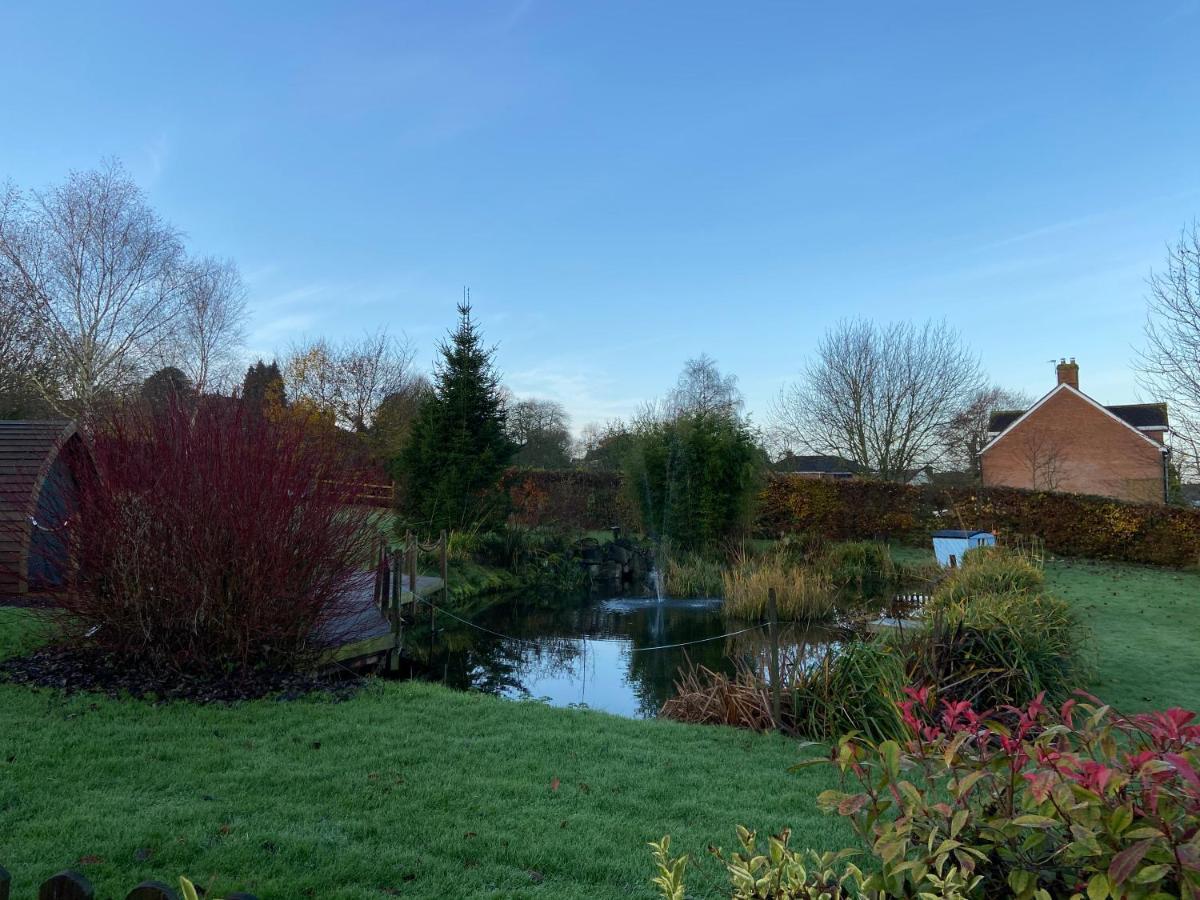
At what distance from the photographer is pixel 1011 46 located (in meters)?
8.92

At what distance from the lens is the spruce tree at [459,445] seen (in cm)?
1744

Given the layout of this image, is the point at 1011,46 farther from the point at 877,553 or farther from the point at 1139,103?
the point at 877,553

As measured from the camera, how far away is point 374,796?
12.3 ft

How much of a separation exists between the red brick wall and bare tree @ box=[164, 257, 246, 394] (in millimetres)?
31402

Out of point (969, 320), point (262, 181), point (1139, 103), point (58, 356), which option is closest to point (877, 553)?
point (1139, 103)

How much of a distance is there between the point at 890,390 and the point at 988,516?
611 cm

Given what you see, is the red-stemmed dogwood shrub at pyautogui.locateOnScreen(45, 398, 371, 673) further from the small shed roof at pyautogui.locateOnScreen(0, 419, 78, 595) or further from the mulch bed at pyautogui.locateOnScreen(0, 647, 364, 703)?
the small shed roof at pyautogui.locateOnScreen(0, 419, 78, 595)

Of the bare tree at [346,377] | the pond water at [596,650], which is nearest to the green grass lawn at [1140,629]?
the pond water at [596,650]

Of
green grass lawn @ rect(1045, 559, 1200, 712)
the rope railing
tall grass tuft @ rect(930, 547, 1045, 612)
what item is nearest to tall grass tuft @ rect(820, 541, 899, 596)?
green grass lawn @ rect(1045, 559, 1200, 712)

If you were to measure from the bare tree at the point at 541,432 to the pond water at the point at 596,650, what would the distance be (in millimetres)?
14476

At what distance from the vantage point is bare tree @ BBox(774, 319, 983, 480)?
25.3 metres

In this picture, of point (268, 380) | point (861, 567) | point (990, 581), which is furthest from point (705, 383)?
point (990, 581)

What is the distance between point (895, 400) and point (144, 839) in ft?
84.2

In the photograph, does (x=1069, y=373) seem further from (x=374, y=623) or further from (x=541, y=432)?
(x=374, y=623)
